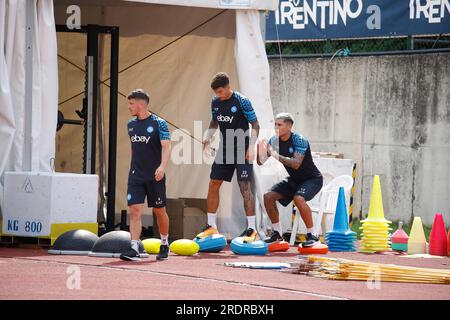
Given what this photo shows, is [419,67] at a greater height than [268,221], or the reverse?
[419,67]

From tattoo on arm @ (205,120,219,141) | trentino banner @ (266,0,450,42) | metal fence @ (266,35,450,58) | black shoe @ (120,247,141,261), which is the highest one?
trentino banner @ (266,0,450,42)

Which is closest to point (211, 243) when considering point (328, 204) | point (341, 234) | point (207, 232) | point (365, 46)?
point (207, 232)

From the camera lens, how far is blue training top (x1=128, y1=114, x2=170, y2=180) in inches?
519

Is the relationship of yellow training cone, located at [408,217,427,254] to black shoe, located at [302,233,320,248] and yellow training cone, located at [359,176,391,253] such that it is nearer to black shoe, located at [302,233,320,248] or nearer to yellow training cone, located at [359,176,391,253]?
yellow training cone, located at [359,176,391,253]

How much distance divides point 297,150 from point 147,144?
103 inches

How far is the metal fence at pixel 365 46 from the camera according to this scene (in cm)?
1902

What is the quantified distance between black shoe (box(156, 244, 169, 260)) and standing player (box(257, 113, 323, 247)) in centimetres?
219

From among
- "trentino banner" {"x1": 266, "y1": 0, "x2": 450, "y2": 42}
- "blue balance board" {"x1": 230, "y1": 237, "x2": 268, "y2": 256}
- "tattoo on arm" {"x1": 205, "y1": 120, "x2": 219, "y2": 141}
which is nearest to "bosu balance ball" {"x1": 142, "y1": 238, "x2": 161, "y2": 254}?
"blue balance board" {"x1": 230, "y1": 237, "x2": 268, "y2": 256}

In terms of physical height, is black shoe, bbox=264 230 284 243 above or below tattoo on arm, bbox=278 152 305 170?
below

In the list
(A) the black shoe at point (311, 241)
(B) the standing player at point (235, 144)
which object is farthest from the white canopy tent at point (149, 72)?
(A) the black shoe at point (311, 241)
